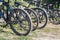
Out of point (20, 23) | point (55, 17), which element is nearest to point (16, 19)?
point (20, 23)

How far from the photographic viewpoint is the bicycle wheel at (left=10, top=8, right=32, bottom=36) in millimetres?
7863

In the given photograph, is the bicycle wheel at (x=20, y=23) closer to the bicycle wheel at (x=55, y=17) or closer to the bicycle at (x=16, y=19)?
the bicycle at (x=16, y=19)

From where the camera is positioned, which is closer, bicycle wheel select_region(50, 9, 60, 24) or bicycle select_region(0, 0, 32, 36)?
bicycle select_region(0, 0, 32, 36)

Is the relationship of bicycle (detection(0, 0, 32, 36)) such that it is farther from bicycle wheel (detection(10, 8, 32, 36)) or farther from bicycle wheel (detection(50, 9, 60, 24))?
bicycle wheel (detection(50, 9, 60, 24))

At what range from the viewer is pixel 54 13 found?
11.3 metres

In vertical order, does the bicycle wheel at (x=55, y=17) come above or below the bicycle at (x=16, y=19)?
below

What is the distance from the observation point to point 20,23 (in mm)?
8039

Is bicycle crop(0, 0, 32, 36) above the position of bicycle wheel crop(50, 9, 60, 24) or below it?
above

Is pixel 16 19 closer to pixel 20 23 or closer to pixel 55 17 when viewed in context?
pixel 20 23

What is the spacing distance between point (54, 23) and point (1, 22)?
7.61 ft

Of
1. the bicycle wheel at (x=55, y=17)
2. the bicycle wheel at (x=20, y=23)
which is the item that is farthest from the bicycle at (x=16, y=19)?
the bicycle wheel at (x=55, y=17)

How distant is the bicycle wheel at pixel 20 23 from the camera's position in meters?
7.86

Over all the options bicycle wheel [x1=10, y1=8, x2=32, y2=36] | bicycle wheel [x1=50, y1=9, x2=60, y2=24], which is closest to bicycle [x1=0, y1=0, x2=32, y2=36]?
bicycle wheel [x1=10, y1=8, x2=32, y2=36]

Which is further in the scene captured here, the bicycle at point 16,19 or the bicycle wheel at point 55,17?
the bicycle wheel at point 55,17
